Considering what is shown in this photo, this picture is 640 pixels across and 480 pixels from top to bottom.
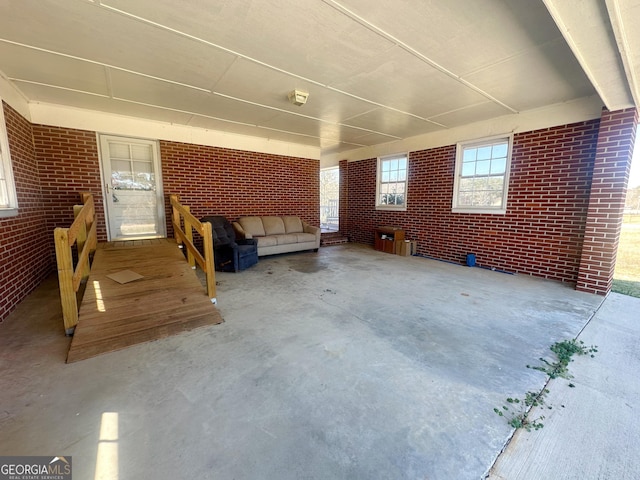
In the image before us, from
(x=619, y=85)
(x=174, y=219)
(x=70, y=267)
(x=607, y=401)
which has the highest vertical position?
(x=619, y=85)

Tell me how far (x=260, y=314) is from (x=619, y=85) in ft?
15.4

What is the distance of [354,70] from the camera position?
308cm

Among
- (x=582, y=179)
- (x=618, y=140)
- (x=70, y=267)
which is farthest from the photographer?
(x=582, y=179)

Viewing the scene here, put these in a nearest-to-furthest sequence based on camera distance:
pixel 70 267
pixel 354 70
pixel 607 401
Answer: pixel 607 401
pixel 70 267
pixel 354 70

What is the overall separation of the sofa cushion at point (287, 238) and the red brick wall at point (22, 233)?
3834mm

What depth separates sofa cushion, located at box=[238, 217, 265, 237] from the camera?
6074 mm

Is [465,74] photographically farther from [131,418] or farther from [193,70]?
[131,418]

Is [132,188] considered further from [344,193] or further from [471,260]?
[471,260]

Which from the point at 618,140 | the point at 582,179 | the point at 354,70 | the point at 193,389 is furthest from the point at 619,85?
the point at 193,389

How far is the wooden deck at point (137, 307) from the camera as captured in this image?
2.30m

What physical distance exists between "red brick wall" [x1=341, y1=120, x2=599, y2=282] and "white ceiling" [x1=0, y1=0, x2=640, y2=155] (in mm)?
739

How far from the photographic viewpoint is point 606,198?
362 centimetres

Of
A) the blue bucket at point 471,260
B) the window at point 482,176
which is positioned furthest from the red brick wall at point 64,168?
the blue bucket at point 471,260

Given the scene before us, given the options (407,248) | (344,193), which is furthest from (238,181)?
(407,248)
